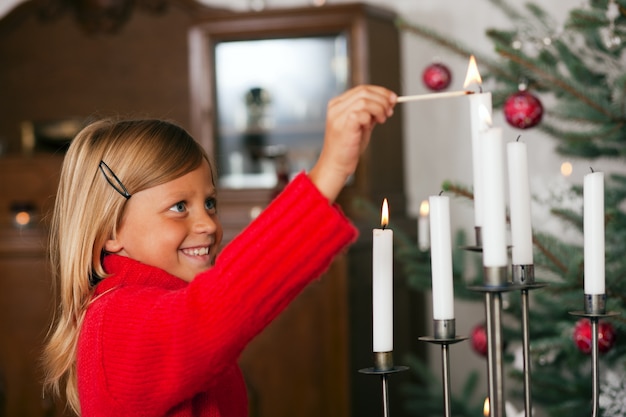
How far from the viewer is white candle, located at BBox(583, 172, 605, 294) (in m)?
1.04

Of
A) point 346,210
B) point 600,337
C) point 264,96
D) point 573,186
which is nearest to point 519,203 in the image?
point 600,337

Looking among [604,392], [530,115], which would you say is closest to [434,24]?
[530,115]

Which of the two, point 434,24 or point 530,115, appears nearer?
point 530,115

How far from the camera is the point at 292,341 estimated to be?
2916 millimetres

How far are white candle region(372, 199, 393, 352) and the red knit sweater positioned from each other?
0.04 meters

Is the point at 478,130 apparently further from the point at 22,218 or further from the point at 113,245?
the point at 22,218

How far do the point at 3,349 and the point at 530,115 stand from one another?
6.92 feet

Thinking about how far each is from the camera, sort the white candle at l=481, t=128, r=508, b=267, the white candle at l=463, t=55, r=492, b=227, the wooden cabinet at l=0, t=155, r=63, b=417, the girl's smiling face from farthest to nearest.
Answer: the wooden cabinet at l=0, t=155, r=63, b=417 < the girl's smiling face < the white candle at l=463, t=55, r=492, b=227 < the white candle at l=481, t=128, r=508, b=267

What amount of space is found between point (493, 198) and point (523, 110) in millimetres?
1010

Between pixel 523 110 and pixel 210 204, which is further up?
pixel 523 110

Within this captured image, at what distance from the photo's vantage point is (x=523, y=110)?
5.82 ft

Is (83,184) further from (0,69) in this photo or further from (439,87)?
(0,69)

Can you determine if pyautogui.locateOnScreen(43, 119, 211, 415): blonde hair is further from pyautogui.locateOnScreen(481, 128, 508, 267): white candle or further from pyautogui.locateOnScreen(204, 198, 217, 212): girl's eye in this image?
pyautogui.locateOnScreen(481, 128, 508, 267): white candle

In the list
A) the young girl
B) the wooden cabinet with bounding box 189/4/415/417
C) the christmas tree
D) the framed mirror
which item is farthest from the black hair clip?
the framed mirror
